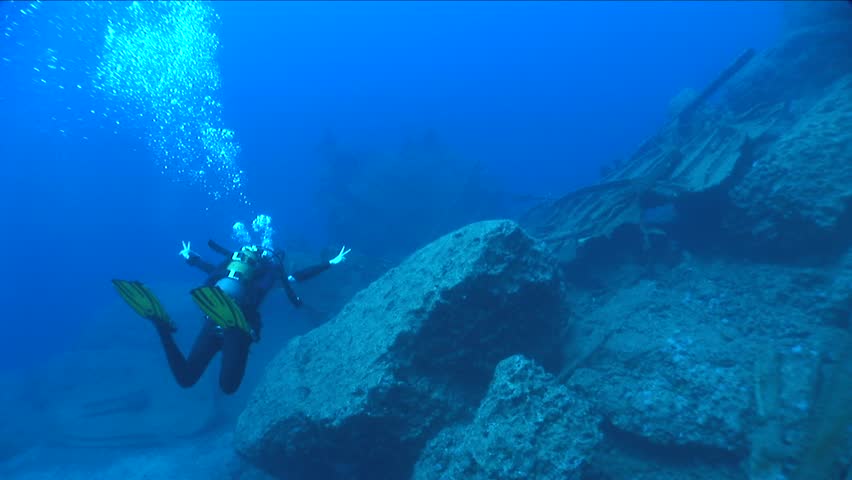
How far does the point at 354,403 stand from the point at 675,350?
3.64 m

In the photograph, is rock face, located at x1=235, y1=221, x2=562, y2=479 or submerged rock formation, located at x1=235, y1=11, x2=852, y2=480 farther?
rock face, located at x1=235, y1=221, x2=562, y2=479

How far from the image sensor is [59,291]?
44188mm

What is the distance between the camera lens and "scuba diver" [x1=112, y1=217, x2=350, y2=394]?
409cm

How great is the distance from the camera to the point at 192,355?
4.72 meters

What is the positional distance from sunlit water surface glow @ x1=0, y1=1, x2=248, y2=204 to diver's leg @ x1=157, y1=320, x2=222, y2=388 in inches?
672

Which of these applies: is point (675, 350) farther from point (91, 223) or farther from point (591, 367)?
point (91, 223)

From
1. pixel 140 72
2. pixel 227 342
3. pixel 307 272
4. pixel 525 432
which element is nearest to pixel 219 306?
pixel 227 342

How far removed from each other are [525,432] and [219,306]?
118 inches

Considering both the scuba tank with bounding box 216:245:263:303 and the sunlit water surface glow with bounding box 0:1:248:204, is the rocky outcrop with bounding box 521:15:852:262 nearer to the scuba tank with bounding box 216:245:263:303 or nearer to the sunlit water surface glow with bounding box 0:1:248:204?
the scuba tank with bounding box 216:245:263:303

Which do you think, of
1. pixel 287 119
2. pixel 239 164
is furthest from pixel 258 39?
pixel 239 164

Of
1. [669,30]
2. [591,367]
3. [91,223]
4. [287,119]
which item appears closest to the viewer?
[591,367]

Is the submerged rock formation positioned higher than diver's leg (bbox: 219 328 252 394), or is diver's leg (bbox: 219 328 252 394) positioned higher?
diver's leg (bbox: 219 328 252 394)

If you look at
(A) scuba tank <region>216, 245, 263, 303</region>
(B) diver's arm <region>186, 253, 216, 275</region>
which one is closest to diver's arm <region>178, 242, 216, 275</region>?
(B) diver's arm <region>186, 253, 216, 275</region>

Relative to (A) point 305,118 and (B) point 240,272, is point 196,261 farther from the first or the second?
(A) point 305,118
